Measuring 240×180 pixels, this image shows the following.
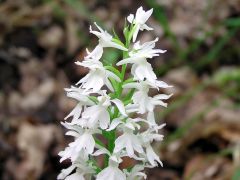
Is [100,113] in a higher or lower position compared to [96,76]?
lower

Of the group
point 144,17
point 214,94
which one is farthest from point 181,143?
point 144,17

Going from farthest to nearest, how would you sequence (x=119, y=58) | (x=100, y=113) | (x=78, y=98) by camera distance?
1. (x=119, y=58)
2. (x=78, y=98)
3. (x=100, y=113)

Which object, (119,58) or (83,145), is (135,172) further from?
(119,58)

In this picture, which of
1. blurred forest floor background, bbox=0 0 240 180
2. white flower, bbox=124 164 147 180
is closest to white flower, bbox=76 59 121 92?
white flower, bbox=124 164 147 180

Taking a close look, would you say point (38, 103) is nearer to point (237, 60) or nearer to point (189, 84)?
point (189, 84)

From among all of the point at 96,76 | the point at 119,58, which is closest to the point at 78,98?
the point at 96,76

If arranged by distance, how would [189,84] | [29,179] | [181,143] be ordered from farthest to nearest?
[189,84] → [181,143] → [29,179]
